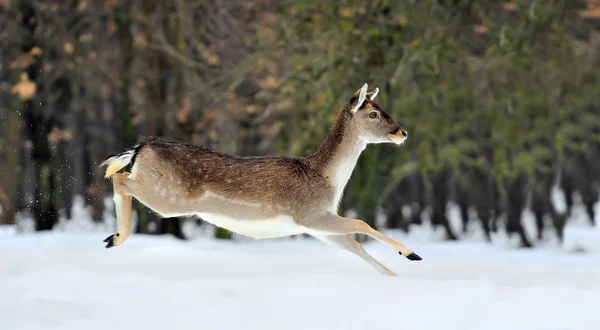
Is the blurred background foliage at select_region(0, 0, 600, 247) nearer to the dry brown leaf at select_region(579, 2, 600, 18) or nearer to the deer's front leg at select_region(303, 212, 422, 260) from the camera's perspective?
the dry brown leaf at select_region(579, 2, 600, 18)

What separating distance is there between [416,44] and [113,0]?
6.58m

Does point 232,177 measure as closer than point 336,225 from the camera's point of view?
No

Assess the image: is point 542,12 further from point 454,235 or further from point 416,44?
point 454,235

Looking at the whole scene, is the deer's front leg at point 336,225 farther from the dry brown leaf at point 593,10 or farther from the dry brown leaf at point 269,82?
the dry brown leaf at point 269,82

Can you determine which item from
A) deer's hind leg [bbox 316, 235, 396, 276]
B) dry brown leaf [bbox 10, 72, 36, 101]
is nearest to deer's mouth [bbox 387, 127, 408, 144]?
deer's hind leg [bbox 316, 235, 396, 276]

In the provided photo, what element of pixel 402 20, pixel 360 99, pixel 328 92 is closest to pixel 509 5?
pixel 402 20

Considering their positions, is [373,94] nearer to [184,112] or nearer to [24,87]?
[184,112]

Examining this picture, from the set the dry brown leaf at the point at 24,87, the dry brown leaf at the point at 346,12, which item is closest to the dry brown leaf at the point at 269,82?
the dry brown leaf at the point at 346,12

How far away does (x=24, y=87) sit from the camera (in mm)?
16594

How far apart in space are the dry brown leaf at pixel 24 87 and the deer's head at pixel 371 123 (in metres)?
10.1

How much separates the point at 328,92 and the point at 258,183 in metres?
6.45

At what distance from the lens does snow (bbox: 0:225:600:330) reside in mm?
6426

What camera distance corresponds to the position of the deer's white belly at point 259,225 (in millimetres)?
7395

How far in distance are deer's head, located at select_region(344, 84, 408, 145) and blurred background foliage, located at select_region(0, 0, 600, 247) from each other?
509 cm
